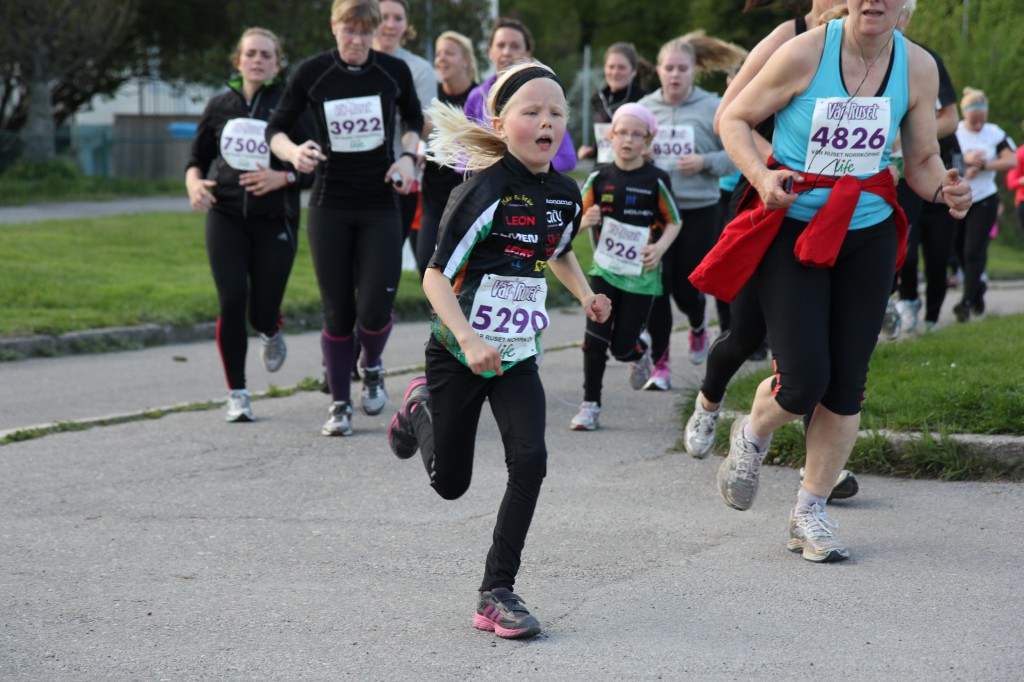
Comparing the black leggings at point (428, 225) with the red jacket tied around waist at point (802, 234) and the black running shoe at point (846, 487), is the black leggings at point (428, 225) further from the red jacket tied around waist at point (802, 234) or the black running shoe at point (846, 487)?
the red jacket tied around waist at point (802, 234)

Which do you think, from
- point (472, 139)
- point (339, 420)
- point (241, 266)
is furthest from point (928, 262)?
A: point (472, 139)

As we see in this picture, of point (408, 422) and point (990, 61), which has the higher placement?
point (990, 61)

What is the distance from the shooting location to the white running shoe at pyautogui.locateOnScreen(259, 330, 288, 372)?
29.1 ft

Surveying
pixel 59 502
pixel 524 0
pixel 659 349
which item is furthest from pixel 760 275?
pixel 524 0

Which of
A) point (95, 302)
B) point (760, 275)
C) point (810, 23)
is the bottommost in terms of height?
point (95, 302)

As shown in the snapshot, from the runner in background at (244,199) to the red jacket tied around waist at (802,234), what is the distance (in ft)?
11.2

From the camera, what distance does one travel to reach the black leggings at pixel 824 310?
4.88 metres

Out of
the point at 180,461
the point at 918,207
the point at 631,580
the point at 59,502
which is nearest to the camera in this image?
the point at 631,580

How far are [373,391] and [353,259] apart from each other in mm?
882

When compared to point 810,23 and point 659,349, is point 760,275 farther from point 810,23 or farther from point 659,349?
point 659,349

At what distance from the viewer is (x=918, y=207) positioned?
29.7 feet

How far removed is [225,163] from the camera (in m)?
8.05

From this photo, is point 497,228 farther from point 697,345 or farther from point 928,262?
point 928,262

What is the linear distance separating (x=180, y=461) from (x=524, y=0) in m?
64.8
